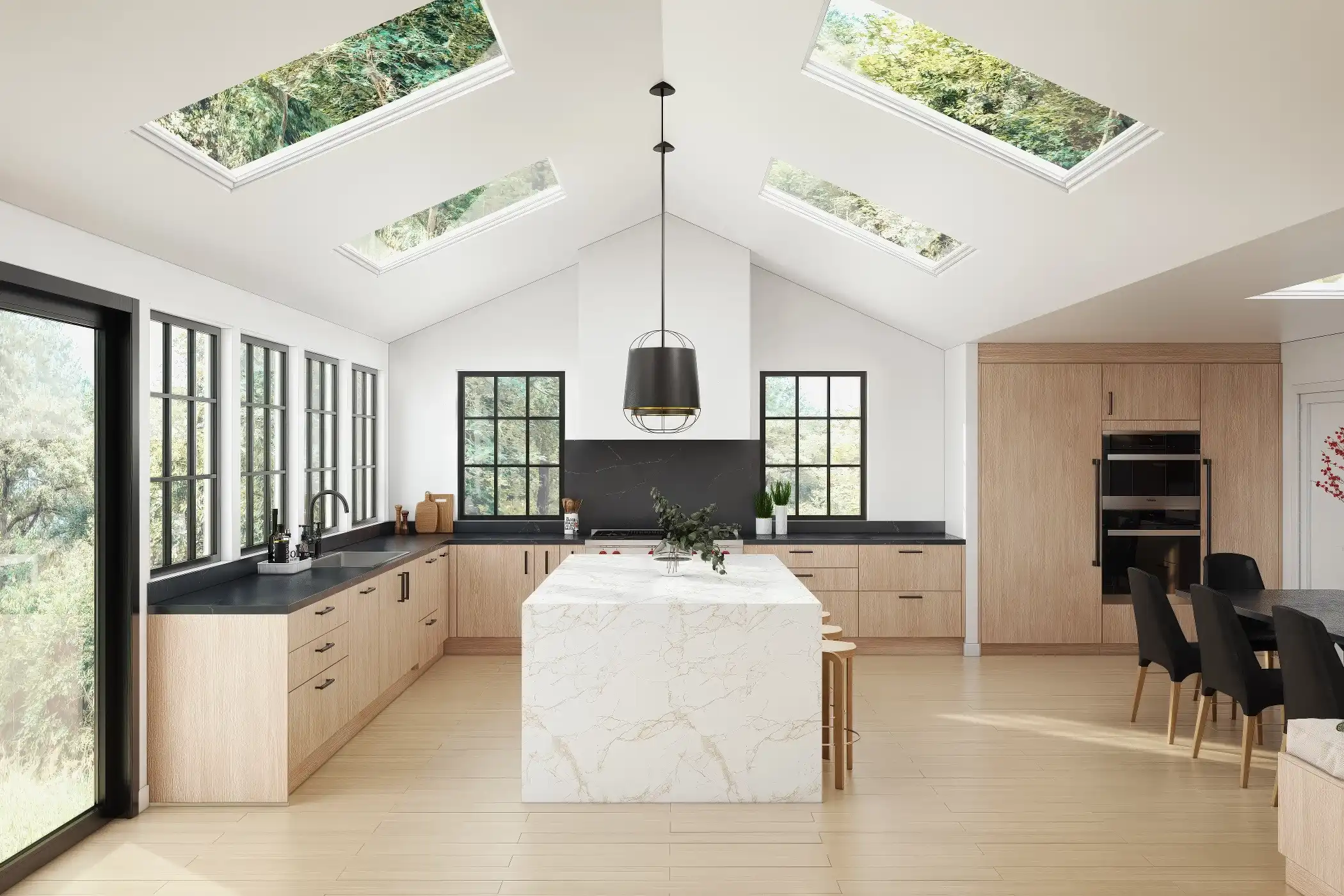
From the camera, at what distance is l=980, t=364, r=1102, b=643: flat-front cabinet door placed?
7160 mm

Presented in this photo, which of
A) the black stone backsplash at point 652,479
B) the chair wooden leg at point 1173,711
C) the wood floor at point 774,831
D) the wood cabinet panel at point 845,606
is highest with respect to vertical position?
the black stone backsplash at point 652,479

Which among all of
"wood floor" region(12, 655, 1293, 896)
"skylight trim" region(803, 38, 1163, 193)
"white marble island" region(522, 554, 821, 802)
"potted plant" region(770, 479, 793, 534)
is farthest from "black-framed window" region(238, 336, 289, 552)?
"potted plant" region(770, 479, 793, 534)

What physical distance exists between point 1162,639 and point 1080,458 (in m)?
2.34

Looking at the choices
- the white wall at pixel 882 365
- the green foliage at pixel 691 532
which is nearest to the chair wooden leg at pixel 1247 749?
the green foliage at pixel 691 532

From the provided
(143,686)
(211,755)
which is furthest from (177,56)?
(211,755)

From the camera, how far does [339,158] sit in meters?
4.18

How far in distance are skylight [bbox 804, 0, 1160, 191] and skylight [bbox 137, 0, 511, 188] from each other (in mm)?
1461

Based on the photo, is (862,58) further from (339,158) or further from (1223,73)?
(339,158)

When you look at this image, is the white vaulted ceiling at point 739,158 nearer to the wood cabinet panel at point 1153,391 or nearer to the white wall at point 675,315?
the white wall at point 675,315

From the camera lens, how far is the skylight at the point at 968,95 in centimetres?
370

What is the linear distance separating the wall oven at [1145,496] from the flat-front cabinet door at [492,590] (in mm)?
4361

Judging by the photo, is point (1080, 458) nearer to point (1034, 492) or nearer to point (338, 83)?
point (1034, 492)

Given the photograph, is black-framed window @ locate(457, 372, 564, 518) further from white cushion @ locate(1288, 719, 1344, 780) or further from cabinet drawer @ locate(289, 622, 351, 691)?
white cushion @ locate(1288, 719, 1344, 780)

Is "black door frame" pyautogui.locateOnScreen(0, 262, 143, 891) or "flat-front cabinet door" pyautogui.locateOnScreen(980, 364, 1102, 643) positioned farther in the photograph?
"flat-front cabinet door" pyautogui.locateOnScreen(980, 364, 1102, 643)
